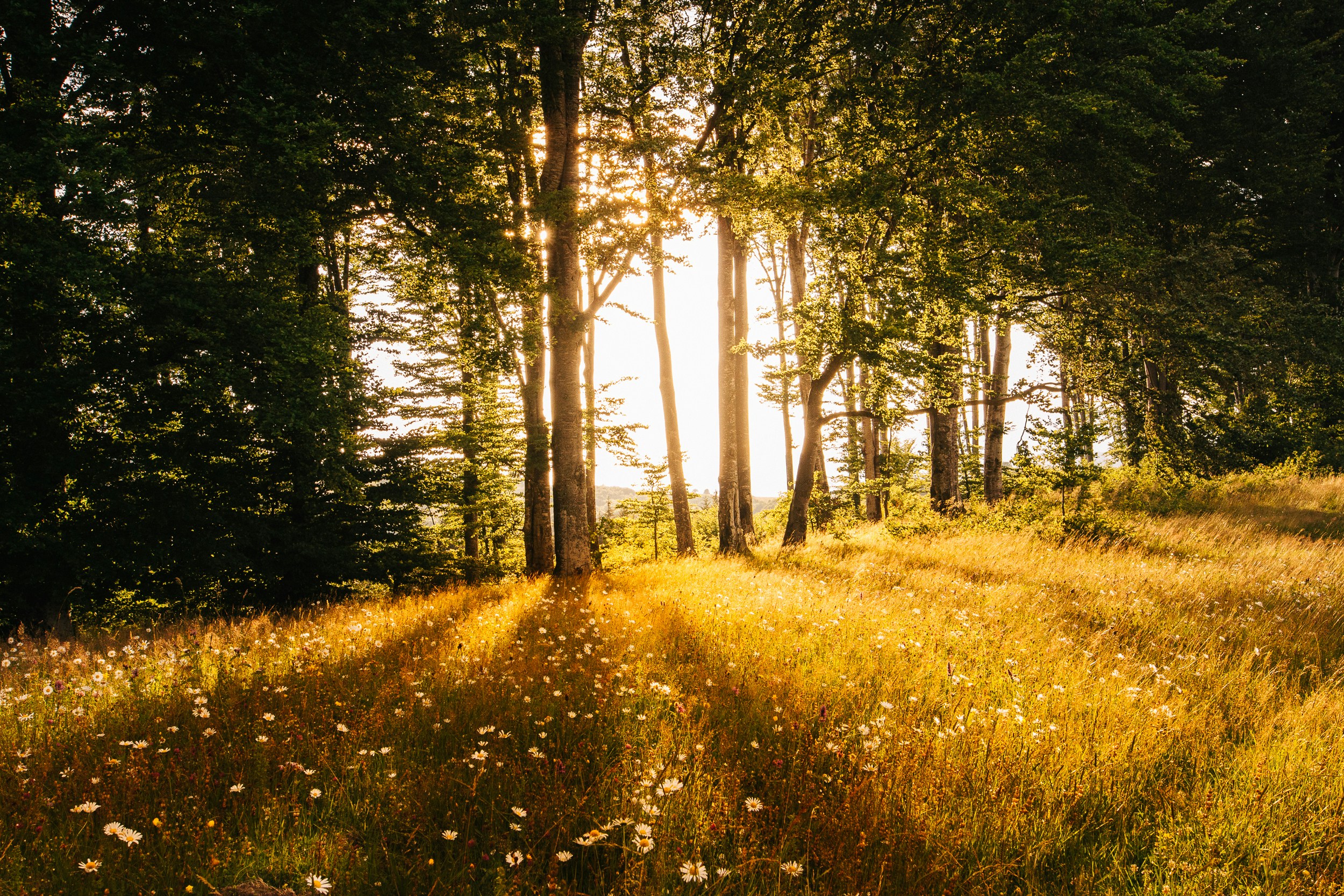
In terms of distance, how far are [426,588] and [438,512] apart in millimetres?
5318

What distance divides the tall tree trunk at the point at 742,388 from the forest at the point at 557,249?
0.12 metres

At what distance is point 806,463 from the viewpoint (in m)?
14.1

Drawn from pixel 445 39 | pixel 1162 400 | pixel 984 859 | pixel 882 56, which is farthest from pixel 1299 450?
pixel 445 39

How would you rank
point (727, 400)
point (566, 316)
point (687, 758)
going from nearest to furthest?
1. point (687, 758)
2. point (566, 316)
3. point (727, 400)

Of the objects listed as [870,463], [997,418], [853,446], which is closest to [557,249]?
[997,418]

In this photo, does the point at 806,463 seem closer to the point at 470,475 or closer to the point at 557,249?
the point at 557,249

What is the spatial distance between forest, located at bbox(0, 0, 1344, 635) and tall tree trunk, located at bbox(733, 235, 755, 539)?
0.12m

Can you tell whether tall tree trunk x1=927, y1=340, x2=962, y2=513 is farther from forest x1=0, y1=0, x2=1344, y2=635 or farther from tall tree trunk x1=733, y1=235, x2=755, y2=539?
tall tree trunk x1=733, y1=235, x2=755, y2=539

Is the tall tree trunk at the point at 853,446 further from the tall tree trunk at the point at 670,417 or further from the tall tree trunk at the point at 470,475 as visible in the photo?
the tall tree trunk at the point at 470,475

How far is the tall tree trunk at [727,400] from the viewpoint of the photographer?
1478 cm

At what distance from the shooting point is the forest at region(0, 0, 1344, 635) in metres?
8.07

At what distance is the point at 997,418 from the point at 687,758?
1835 cm

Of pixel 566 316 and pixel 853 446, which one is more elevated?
pixel 566 316

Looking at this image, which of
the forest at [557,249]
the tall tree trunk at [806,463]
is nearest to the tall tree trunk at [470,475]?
the forest at [557,249]
